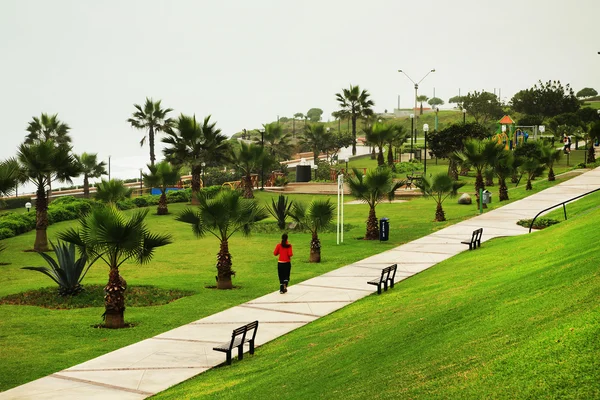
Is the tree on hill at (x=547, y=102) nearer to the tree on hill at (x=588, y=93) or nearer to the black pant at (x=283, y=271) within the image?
the tree on hill at (x=588, y=93)

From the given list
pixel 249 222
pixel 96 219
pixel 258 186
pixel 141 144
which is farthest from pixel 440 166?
pixel 96 219

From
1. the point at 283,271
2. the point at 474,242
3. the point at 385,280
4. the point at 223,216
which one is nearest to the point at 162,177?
the point at 474,242

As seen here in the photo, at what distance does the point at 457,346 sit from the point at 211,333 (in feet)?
25.3

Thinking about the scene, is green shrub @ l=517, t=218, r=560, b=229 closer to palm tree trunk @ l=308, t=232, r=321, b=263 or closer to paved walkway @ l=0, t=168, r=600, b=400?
paved walkway @ l=0, t=168, r=600, b=400

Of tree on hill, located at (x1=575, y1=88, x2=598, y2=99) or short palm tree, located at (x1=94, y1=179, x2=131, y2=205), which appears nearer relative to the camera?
short palm tree, located at (x1=94, y1=179, x2=131, y2=205)

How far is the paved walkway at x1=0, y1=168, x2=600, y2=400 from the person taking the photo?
588 inches

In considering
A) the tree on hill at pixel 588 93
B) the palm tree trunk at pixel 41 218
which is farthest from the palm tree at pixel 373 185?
the tree on hill at pixel 588 93

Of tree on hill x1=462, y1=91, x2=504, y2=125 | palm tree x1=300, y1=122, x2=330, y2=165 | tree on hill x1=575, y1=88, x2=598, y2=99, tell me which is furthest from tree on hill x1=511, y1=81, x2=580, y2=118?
tree on hill x1=575, y1=88, x2=598, y2=99

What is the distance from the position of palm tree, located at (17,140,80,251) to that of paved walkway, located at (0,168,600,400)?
1340 centimetres

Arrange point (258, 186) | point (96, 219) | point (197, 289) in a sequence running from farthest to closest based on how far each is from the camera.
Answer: point (258, 186)
point (197, 289)
point (96, 219)

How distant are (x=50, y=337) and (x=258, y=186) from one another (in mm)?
49623

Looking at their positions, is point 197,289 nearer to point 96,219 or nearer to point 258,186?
point 96,219

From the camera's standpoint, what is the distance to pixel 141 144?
85000 mm

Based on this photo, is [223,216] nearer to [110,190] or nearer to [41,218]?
[41,218]
